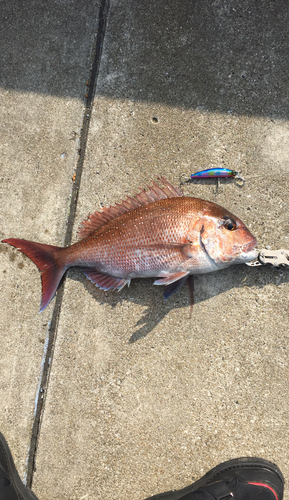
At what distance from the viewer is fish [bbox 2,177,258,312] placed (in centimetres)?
246

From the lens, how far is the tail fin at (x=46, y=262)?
2.78 m

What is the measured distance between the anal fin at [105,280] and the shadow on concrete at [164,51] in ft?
5.75

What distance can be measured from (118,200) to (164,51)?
151 centimetres

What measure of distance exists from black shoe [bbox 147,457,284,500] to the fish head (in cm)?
184

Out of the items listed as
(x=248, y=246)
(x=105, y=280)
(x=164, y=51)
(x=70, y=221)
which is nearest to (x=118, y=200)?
(x=70, y=221)

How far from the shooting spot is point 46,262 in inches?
110

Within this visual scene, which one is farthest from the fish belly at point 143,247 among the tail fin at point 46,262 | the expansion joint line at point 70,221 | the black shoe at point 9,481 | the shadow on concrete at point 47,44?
the black shoe at point 9,481

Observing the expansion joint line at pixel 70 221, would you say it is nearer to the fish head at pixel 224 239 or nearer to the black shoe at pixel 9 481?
the black shoe at pixel 9 481

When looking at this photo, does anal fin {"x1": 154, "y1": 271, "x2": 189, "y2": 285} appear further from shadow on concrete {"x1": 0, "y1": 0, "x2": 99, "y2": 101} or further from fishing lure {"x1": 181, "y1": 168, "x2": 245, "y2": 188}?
shadow on concrete {"x1": 0, "y1": 0, "x2": 99, "y2": 101}

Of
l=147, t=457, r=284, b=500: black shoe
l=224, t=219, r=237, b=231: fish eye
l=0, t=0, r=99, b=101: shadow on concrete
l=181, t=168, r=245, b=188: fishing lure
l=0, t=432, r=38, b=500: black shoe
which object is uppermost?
l=0, t=0, r=99, b=101: shadow on concrete

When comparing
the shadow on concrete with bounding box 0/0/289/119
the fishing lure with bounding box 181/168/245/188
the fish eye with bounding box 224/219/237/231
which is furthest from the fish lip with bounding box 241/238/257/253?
the shadow on concrete with bounding box 0/0/289/119

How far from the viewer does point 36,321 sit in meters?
2.92

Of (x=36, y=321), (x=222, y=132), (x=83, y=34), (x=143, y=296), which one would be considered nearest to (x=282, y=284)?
(x=143, y=296)

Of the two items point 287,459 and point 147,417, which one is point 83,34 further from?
point 287,459
